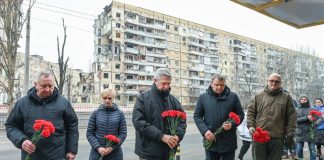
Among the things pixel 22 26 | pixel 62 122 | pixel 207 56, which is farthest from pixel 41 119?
pixel 207 56

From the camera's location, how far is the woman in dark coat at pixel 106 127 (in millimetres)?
5641

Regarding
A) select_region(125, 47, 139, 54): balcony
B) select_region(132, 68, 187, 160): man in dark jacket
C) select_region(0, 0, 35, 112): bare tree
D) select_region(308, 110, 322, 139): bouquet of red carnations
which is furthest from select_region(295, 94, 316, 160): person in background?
select_region(125, 47, 139, 54): balcony

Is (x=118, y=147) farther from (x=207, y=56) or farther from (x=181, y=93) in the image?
(x=207, y=56)

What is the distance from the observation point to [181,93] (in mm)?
84062

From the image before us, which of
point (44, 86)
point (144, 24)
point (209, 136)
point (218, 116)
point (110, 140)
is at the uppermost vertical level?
point (144, 24)

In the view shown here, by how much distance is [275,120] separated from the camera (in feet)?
18.9

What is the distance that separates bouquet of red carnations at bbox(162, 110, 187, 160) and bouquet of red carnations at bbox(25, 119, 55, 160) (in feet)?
4.21

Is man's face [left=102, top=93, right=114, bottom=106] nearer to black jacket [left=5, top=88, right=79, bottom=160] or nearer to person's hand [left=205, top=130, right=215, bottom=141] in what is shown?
black jacket [left=5, top=88, right=79, bottom=160]

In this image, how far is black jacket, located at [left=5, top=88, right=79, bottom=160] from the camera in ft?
13.4

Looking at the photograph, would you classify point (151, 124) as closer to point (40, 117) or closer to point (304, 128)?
point (40, 117)

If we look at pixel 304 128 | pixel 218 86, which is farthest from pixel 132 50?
pixel 218 86

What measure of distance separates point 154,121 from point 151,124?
0.06 meters

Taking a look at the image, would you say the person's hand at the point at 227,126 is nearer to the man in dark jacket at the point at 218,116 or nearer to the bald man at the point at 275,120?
the man in dark jacket at the point at 218,116

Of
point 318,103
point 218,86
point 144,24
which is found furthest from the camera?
point 144,24
